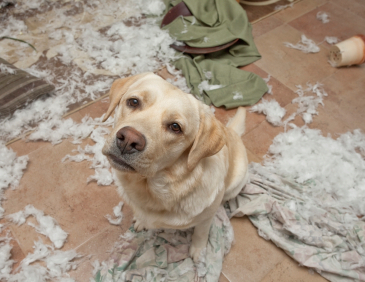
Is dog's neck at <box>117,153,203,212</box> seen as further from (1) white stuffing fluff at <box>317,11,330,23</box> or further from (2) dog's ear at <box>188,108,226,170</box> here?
(1) white stuffing fluff at <box>317,11,330,23</box>

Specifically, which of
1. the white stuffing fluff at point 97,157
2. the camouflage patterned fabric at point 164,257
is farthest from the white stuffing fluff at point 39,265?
the white stuffing fluff at point 97,157

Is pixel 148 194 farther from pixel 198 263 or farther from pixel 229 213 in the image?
pixel 229 213

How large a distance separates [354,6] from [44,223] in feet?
16.2

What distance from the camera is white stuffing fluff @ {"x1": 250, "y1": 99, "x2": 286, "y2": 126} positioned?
9.24 feet

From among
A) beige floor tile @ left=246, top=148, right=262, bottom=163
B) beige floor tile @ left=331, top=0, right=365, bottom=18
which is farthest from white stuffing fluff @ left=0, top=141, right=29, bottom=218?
beige floor tile @ left=331, top=0, right=365, bottom=18

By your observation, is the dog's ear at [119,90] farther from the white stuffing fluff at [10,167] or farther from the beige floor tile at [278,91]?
the beige floor tile at [278,91]

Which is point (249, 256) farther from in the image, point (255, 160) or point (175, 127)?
point (175, 127)

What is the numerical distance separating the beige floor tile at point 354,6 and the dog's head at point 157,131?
391cm

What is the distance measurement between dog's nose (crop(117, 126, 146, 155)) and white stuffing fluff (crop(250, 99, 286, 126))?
6.50ft

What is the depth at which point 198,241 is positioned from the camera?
1932mm

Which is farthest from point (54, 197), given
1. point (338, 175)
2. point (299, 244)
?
point (338, 175)

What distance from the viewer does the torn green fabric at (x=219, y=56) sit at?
297 centimetres

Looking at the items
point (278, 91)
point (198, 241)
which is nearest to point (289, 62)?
point (278, 91)

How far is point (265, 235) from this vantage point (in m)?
2.14
